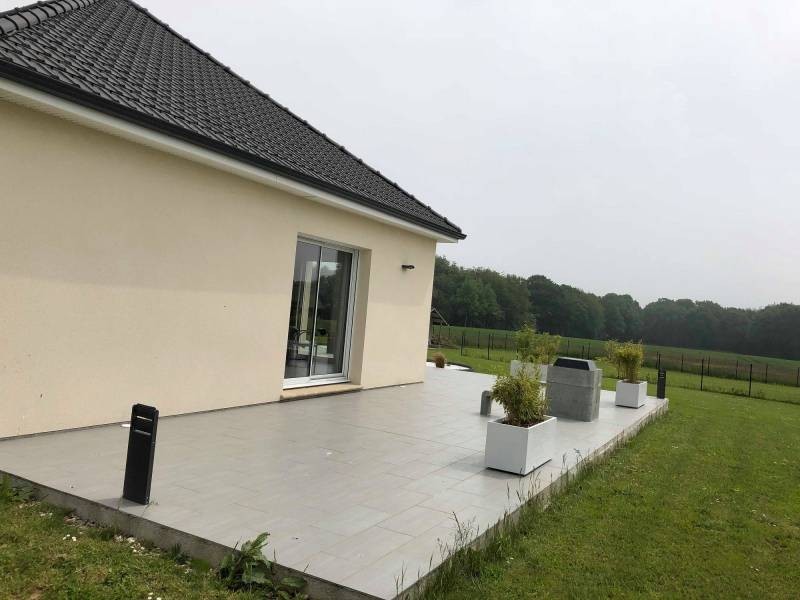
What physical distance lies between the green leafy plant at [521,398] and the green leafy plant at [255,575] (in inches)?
135

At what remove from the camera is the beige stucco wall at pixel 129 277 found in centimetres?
577

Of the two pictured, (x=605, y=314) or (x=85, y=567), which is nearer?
(x=85, y=567)

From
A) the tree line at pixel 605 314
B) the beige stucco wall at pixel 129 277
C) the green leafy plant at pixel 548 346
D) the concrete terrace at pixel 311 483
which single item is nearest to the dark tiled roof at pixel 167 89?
the beige stucco wall at pixel 129 277

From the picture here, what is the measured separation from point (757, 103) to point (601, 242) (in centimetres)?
2585

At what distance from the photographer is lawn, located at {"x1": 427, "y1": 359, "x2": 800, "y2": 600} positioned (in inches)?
146

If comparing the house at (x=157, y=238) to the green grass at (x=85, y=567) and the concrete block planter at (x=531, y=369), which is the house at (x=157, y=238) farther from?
the concrete block planter at (x=531, y=369)

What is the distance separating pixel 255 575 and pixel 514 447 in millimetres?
3319

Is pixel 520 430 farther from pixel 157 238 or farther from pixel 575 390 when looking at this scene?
pixel 157 238

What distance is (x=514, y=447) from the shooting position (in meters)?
5.88

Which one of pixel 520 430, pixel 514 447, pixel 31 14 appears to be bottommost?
pixel 514 447

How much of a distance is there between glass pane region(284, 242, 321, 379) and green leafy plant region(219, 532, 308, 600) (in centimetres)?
620

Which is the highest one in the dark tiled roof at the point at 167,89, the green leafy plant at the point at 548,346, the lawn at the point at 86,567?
the dark tiled roof at the point at 167,89

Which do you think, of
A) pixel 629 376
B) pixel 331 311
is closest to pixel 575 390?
pixel 629 376

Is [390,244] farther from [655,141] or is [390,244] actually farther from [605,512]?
[655,141]
